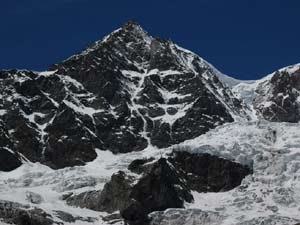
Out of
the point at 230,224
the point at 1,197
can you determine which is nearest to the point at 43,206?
the point at 1,197

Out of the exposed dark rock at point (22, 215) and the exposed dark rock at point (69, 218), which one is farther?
the exposed dark rock at point (69, 218)

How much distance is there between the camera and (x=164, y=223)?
19700 cm

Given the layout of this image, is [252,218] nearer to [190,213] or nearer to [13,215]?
[190,213]

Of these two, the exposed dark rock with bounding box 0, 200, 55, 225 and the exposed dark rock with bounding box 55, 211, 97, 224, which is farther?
the exposed dark rock with bounding box 55, 211, 97, 224

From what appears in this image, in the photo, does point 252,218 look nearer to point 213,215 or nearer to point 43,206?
point 213,215

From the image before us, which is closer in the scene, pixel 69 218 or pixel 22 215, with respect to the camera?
pixel 22 215

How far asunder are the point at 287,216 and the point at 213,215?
1365cm

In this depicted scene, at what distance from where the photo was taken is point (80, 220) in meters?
196

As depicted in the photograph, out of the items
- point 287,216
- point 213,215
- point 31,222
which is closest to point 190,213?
point 213,215

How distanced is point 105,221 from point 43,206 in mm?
11944

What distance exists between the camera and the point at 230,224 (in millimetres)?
192000

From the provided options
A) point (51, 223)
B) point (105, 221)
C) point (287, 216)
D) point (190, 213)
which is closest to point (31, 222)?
point (51, 223)

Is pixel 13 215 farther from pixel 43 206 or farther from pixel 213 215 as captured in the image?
pixel 213 215

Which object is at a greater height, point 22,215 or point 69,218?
point 22,215
